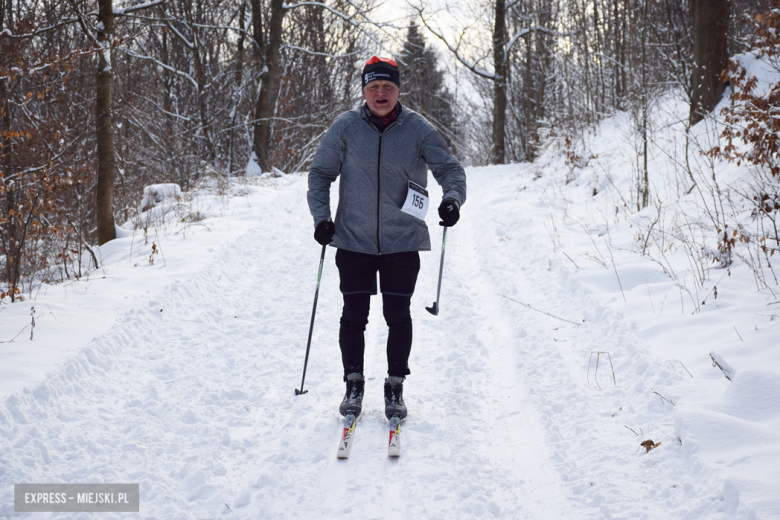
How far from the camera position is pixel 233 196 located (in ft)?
35.8

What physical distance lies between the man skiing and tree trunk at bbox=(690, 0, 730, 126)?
23.2ft

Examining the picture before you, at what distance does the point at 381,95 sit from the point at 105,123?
21.1 ft

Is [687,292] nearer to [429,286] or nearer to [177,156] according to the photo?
[429,286]

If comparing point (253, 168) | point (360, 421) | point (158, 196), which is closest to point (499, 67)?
point (253, 168)

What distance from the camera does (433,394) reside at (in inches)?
141

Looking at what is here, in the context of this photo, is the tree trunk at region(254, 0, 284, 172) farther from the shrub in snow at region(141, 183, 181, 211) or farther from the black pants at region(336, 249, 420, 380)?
the black pants at region(336, 249, 420, 380)

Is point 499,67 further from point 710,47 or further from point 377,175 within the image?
point 377,175

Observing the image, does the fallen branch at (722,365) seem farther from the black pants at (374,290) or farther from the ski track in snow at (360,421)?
the black pants at (374,290)

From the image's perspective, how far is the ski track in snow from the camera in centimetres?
251

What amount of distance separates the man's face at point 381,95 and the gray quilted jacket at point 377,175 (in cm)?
9

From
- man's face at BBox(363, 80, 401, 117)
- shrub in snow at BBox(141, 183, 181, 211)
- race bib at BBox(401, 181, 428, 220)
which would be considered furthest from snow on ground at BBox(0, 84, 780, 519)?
shrub in snow at BBox(141, 183, 181, 211)

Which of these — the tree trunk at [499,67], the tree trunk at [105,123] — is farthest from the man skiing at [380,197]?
the tree trunk at [499,67]

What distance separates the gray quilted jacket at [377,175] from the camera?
3.14 metres

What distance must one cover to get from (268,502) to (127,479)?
2.53 ft
